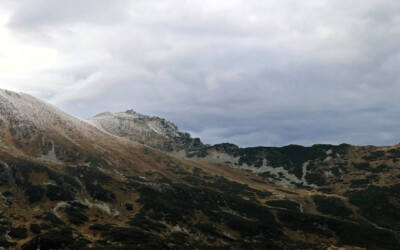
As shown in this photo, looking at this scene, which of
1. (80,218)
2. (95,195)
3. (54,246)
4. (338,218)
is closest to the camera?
(54,246)

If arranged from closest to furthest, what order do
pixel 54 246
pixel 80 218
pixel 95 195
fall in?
pixel 54 246
pixel 80 218
pixel 95 195

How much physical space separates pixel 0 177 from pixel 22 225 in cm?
4626

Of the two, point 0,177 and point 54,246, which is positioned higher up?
point 0,177

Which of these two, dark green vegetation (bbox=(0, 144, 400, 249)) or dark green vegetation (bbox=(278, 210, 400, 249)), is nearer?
dark green vegetation (bbox=(0, 144, 400, 249))

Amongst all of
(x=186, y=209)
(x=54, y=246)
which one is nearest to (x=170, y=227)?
(x=186, y=209)

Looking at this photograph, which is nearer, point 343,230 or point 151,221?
point 151,221

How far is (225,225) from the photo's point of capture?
17388cm

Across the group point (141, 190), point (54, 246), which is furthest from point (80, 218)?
point (141, 190)

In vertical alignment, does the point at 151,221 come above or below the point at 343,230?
above

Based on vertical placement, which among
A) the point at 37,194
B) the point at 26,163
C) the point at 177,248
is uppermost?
the point at 26,163

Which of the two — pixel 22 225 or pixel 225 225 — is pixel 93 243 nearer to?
A: pixel 22 225

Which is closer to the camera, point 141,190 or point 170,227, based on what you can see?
point 170,227

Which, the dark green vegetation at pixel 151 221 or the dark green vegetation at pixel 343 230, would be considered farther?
the dark green vegetation at pixel 343 230

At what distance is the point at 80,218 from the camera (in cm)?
15512
